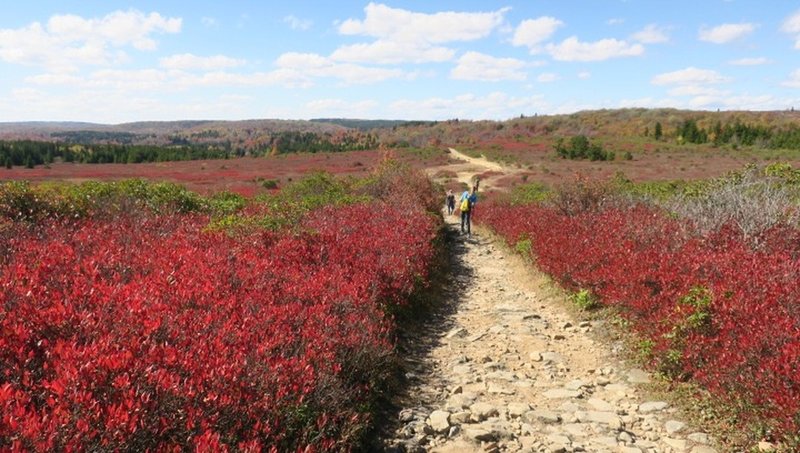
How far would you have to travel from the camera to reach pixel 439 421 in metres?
5.16

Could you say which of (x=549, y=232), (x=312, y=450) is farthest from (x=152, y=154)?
(x=312, y=450)

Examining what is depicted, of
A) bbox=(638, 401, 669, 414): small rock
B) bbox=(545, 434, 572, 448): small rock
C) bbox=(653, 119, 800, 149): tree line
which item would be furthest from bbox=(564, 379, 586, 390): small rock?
bbox=(653, 119, 800, 149): tree line

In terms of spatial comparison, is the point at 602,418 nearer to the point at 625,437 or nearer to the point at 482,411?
the point at 625,437

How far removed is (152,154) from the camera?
94312 millimetres

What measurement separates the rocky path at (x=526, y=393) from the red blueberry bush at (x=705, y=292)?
557 mm

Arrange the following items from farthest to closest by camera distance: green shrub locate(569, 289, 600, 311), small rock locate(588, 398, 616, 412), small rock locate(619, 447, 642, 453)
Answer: green shrub locate(569, 289, 600, 311), small rock locate(588, 398, 616, 412), small rock locate(619, 447, 642, 453)

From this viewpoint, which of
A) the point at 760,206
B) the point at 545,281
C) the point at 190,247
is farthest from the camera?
the point at 545,281

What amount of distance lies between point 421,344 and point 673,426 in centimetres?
346

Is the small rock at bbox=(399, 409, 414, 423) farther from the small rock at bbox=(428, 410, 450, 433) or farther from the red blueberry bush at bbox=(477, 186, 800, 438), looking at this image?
the red blueberry bush at bbox=(477, 186, 800, 438)

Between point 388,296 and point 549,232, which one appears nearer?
point 388,296

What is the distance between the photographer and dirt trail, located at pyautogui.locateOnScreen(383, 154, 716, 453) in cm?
489

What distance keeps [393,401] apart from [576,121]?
142 m

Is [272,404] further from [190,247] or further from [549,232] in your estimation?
[549,232]

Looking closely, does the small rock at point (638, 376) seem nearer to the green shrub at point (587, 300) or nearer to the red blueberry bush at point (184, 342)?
the green shrub at point (587, 300)
